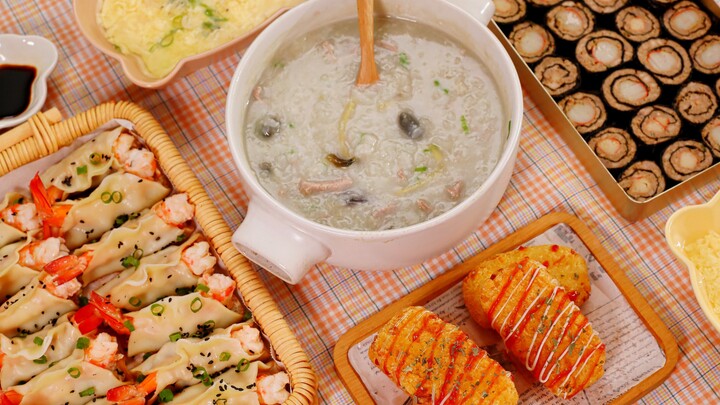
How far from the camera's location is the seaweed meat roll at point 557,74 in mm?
2293

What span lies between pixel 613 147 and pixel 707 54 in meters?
0.39

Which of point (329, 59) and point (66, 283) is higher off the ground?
point (329, 59)

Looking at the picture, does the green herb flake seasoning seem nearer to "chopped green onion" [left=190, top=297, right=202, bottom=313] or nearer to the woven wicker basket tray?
the woven wicker basket tray

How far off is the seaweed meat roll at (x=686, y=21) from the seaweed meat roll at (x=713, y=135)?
27 centimetres

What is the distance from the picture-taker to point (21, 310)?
1987 mm

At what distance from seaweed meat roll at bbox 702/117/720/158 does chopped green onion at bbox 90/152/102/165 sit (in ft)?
5.03

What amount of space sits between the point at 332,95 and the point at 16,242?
2.80 feet

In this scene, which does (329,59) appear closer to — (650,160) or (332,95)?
(332,95)

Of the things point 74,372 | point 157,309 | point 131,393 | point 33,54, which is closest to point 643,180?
point 157,309

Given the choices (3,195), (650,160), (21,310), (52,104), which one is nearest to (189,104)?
(52,104)

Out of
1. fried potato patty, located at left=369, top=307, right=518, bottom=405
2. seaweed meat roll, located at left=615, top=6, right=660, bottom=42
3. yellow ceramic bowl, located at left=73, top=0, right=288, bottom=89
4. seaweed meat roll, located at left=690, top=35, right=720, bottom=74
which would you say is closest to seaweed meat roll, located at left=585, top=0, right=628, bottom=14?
seaweed meat roll, located at left=615, top=6, right=660, bottom=42

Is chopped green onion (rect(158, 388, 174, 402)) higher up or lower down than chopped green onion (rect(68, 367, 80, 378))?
lower down

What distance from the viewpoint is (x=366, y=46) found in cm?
194

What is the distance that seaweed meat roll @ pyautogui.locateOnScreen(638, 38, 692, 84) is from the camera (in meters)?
2.29
